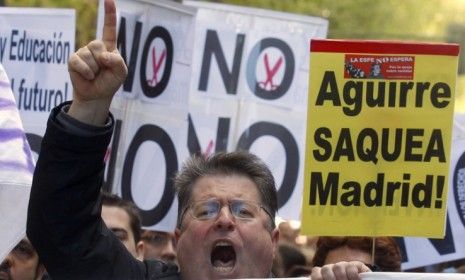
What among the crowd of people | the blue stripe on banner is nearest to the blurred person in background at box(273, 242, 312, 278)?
the blue stripe on banner

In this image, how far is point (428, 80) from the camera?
5.51 metres

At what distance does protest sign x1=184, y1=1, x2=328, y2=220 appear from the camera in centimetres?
815

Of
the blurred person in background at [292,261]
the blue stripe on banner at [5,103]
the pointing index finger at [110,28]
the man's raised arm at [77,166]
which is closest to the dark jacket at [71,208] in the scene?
the man's raised arm at [77,166]

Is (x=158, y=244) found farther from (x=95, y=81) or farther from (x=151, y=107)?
(x=95, y=81)

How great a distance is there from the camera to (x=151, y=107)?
7578 mm

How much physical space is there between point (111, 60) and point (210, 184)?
69cm

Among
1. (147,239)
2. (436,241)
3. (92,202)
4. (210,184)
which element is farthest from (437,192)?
(147,239)

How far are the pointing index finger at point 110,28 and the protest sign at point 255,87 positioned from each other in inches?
147

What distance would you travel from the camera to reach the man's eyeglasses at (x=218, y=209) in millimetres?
4676

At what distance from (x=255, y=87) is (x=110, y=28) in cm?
418

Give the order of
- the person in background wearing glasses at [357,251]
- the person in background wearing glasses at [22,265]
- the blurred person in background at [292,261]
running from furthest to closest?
the blurred person in background at [292,261] → the person in background wearing glasses at [357,251] → the person in background wearing glasses at [22,265]

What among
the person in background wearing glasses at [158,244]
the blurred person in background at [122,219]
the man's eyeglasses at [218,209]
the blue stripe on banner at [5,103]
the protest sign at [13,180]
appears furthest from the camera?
the person in background wearing glasses at [158,244]

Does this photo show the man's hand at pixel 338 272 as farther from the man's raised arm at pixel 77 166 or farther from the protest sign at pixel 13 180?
the protest sign at pixel 13 180

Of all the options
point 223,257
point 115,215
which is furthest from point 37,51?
point 223,257
